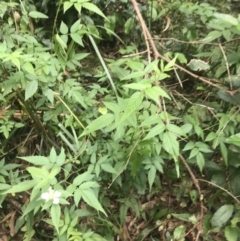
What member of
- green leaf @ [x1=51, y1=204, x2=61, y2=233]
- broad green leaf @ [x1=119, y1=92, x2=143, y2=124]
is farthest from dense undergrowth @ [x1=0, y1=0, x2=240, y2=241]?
broad green leaf @ [x1=119, y1=92, x2=143, y2=124]

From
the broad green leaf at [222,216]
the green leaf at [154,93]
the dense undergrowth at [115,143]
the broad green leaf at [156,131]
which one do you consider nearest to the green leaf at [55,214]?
the dense undergrowth at [115,143]

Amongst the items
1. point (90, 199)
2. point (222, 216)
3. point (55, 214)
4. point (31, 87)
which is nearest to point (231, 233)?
point (222, 216)

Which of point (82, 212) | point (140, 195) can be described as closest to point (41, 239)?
point (82, 212)

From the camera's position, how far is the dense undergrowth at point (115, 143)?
1510 mm

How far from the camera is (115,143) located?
5.70 feet

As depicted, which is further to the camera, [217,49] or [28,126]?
[28,126]

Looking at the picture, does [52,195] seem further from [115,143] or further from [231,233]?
[231,233]

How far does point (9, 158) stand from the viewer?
6.63 ft

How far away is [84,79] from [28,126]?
453 mm

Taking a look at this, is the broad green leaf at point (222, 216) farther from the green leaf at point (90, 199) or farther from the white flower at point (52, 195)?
the white flower at point (52, 195)

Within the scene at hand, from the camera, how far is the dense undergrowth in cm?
151

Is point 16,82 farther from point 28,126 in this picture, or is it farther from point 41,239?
point 41,239

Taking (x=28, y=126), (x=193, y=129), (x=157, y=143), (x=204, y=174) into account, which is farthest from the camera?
(x=28, y=126)

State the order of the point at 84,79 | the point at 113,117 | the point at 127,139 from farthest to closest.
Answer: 1. the point at 84,79
2. the point at 127,139
3. the point at 113,117
